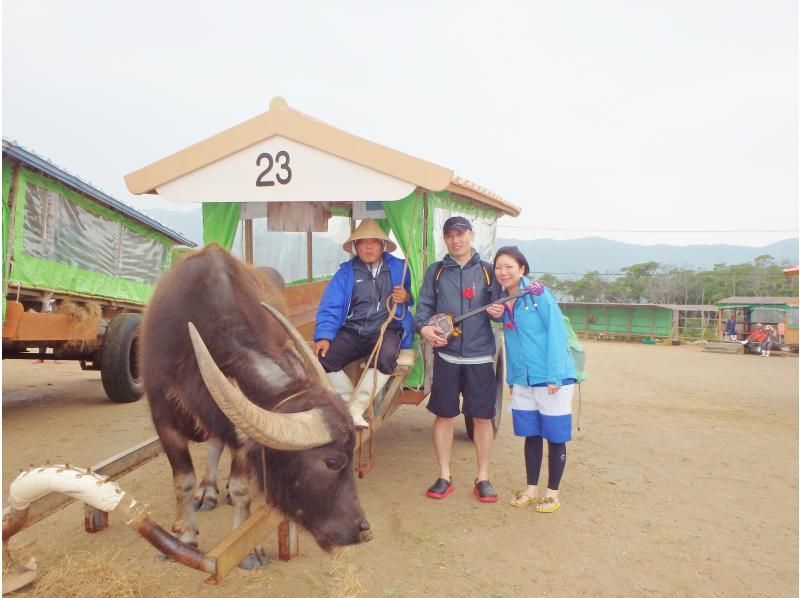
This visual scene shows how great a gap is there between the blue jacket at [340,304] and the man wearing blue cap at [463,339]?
0.19m

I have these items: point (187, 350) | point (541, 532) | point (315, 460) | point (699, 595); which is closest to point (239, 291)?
point (187, 350)

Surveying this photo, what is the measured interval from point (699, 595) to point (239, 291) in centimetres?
288

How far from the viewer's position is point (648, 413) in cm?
715

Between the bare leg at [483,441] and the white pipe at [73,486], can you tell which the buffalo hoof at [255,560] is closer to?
the white pipe at [73,486]

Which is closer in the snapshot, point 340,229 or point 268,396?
point 268,396

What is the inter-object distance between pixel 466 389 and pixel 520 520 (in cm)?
93

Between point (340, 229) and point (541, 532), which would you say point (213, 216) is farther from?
point (541, 532)

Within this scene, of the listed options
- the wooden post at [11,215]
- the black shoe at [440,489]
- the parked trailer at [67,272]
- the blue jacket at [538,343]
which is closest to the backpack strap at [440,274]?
the blue jacket at [538,343]

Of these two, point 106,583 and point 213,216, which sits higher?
point 213,216

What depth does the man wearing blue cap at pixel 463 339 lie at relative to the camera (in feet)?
12.2

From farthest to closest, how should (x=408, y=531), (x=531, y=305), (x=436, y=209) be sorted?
(x=436, y=209) → (x=531, y=305) → (x=408, y=531)

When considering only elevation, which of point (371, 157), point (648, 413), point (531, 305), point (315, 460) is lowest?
point (648, 413)

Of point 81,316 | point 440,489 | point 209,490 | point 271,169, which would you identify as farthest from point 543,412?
point 81,316

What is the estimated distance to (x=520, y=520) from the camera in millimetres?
3521
